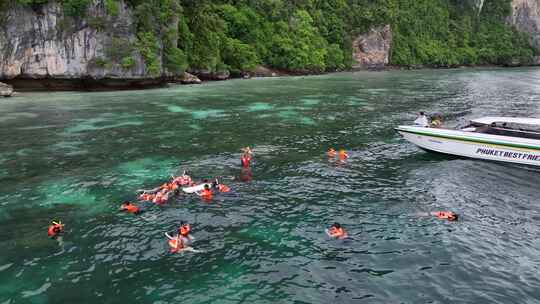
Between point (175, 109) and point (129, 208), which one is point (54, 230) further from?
point (175, 109)

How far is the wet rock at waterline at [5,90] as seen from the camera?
48344 mm

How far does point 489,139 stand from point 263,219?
593 inches

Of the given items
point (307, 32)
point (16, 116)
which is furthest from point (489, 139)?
point (307, 32)

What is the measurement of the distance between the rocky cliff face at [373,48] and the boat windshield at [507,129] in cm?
8147

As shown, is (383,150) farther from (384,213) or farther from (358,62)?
(358,62)

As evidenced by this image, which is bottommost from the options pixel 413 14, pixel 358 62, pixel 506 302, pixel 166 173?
pixel 506 302

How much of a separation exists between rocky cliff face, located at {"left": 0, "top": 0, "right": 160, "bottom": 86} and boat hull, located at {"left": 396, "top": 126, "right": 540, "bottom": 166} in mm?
38070

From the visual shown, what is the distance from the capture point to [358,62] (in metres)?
108

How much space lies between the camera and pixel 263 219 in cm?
1800

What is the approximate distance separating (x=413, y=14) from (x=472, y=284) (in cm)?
12983

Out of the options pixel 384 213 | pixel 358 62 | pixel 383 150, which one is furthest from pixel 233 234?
pixel 358 62

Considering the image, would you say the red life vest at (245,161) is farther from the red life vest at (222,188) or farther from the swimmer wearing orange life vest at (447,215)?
the swimmer wearing orange life vest at (447,215)

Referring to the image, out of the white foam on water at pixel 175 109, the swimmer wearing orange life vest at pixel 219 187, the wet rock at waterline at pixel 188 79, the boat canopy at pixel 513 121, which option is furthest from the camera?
the wet rock at waterline at pixel 188 79

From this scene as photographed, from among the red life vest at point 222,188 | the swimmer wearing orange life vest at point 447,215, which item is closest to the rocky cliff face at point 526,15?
the swimmer wearing orange life vest at point 447,215
